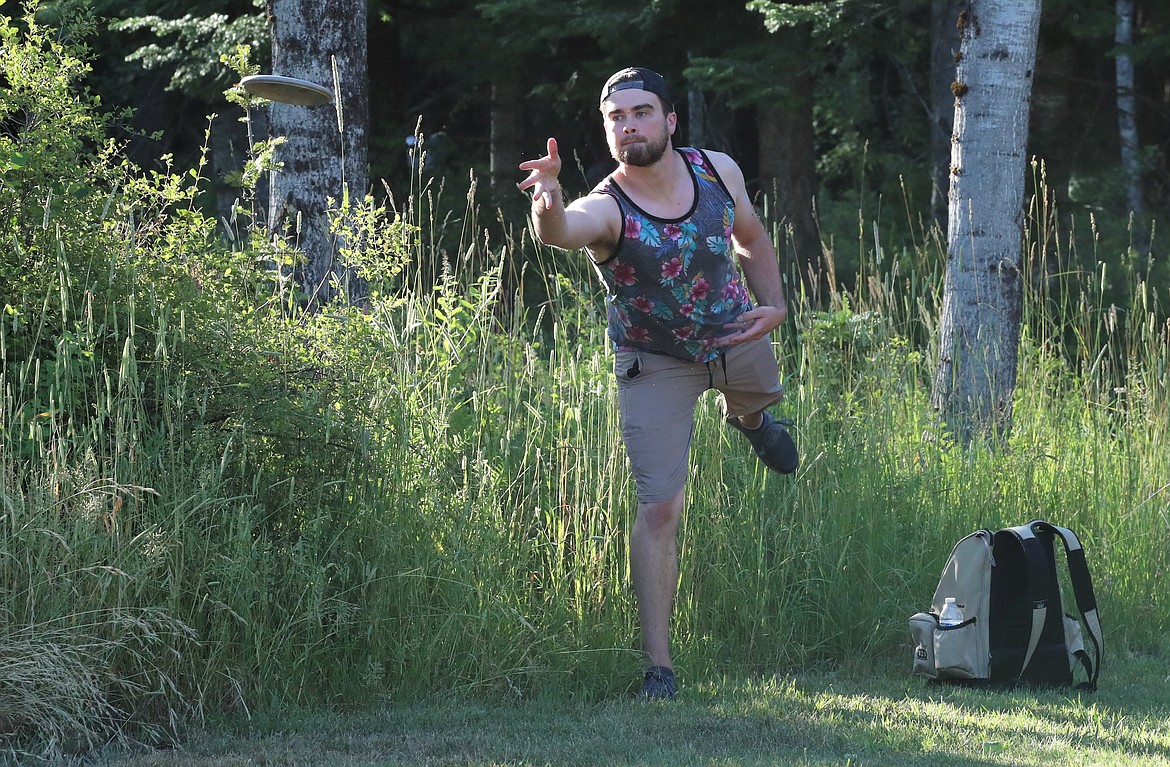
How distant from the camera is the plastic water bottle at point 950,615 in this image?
15.1 ft

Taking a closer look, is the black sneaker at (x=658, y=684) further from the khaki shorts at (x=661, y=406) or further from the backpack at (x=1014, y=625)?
the backpack at (x=1014, y=625)

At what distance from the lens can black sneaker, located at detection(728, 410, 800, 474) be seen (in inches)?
190

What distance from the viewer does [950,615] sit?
4609 mm

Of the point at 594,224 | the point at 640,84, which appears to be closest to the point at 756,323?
the point at 594,224

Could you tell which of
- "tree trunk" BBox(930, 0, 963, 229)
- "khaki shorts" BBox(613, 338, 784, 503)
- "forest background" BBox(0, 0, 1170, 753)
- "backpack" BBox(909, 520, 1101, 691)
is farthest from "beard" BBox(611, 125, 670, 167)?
"tree trunk" BBox(930, 0, 963, 229)

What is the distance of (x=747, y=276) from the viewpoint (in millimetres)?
4629

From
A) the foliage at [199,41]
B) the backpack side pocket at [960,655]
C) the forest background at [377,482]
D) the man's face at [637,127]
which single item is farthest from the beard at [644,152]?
the foliage at [199,41]

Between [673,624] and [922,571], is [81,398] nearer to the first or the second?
[673,624]

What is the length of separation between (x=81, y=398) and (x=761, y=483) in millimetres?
2614

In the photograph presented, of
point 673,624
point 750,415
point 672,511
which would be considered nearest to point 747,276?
point 750,415

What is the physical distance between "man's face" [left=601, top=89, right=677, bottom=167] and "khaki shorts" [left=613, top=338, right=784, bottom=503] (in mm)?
681

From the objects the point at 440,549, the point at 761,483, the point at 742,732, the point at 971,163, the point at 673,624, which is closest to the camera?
the point at 742,732

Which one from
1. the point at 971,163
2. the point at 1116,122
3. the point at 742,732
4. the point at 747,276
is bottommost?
the point at 742,732

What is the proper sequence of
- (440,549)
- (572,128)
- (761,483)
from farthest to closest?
(572,128)
(761,483)
(440,549)
